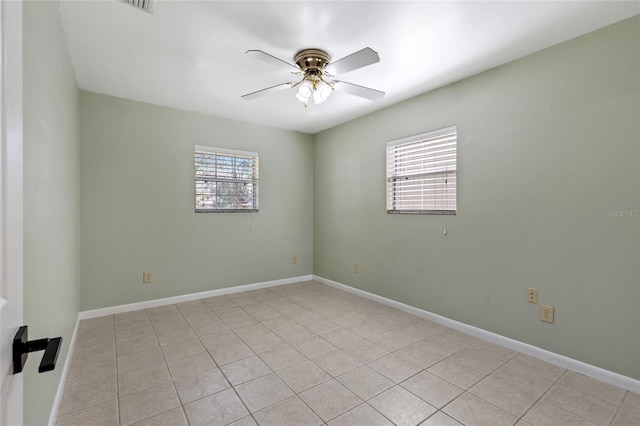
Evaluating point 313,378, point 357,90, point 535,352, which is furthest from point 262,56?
point 535,352

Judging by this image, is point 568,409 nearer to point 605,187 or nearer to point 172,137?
point 605,187

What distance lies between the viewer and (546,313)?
2.33 meters

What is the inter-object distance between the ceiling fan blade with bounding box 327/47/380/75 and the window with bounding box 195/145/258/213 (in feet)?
7.51

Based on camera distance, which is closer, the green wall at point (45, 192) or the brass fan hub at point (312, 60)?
the green wall at point (45, 192)

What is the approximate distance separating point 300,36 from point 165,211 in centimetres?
256

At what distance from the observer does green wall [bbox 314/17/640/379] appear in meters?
2.00

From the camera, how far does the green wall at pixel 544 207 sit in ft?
6.56

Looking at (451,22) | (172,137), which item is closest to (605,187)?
(451,22)

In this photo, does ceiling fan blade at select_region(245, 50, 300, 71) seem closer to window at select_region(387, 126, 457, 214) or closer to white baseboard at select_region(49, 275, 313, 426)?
window at select_region(387, 126, 457, 214)

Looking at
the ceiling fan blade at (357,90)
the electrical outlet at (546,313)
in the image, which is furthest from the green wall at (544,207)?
the ceiling fan blade at (357,90)

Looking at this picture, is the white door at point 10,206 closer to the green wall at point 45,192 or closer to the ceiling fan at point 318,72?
the green wall at point 45,192

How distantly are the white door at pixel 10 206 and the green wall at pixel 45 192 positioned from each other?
72 centimetres

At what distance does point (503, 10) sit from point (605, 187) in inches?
53.0

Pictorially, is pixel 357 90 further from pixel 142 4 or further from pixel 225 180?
pixel 225 180
